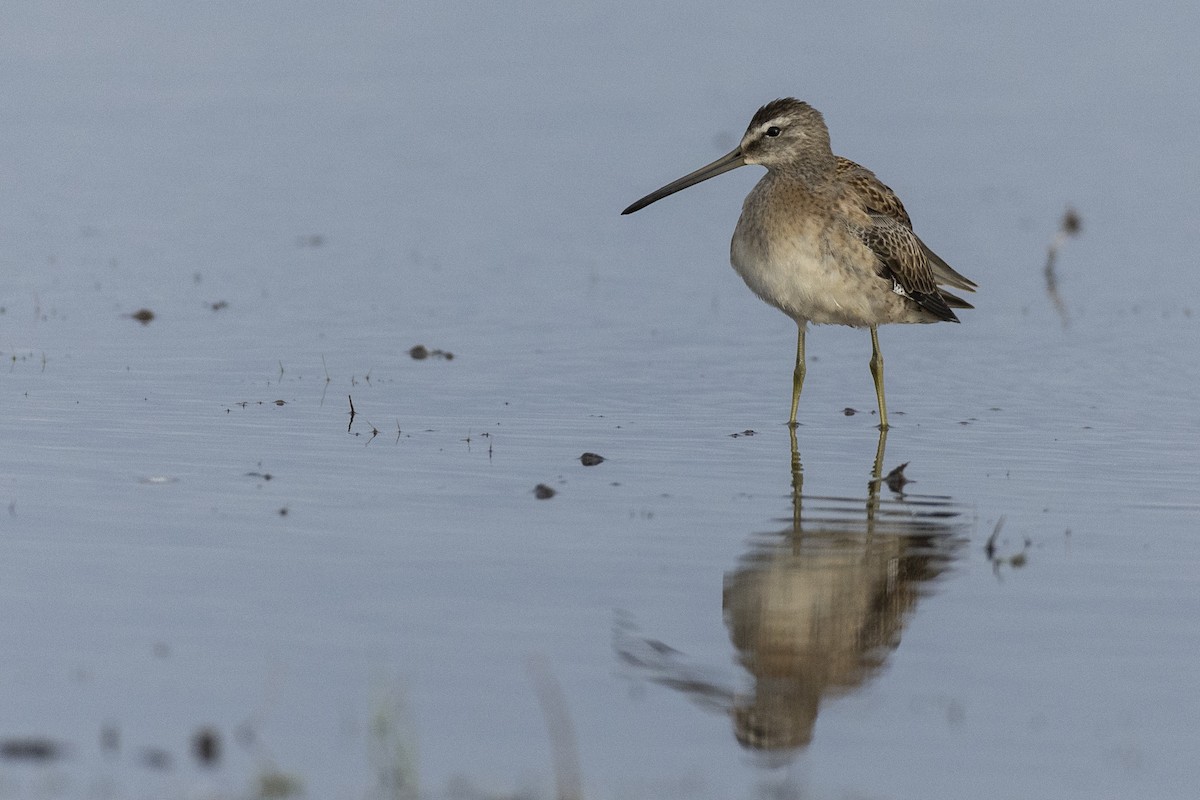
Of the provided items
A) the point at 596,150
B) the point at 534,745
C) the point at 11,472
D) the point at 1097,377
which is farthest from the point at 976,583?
the point at 596,150

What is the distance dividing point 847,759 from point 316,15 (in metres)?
20.4

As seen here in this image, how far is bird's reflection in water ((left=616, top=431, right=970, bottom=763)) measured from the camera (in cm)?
534

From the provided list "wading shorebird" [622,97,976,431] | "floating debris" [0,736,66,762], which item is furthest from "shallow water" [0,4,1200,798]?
"wading shorebird" [622,97,976,431]

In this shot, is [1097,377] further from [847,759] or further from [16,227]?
[16,227]

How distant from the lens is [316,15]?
24.0 m

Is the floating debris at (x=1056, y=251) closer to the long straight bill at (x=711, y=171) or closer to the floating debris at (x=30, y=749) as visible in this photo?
the long straight bill at (x=711, y=171)

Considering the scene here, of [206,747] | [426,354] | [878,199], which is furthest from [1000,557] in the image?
[426,354]

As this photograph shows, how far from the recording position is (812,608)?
6.27m

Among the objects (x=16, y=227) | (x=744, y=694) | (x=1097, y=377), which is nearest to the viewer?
(x=744, y=694)

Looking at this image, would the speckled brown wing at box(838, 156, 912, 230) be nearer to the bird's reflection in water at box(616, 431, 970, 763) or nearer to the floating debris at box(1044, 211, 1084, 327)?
the bird's reflection in water at box(616, 431, 970, 763)

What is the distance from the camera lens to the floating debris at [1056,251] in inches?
526

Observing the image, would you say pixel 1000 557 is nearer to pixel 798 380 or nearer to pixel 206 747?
pixel 798 380

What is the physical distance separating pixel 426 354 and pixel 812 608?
195 inches

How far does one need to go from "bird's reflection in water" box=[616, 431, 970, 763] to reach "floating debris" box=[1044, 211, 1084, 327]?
5652mm
